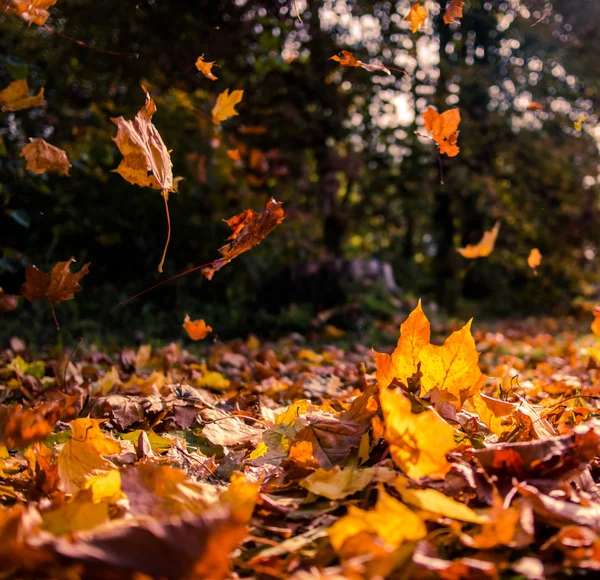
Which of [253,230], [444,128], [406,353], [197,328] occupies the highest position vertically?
[444,128]

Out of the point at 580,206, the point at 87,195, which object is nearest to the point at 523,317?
the point at 580,206

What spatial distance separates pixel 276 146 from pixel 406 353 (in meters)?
4.09

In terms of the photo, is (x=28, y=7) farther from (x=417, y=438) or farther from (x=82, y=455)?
(x=417, y=438)

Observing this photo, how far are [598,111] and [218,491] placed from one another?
7.24 metres

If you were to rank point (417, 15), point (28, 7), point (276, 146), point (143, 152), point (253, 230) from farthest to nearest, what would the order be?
1. point (276, 146)
2. point (417, 15)
3. point (28, 7)
4. point (253, 230)
5. point (143, 152)

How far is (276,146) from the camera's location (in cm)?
500

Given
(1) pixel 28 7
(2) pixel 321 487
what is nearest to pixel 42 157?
(1) pixel 28 7

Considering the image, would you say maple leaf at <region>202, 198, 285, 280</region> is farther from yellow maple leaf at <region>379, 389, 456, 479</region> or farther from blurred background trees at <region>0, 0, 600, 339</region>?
blurred background trees at <region>0, 0, 600, 339</region>

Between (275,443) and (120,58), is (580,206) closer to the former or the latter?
(120,58)

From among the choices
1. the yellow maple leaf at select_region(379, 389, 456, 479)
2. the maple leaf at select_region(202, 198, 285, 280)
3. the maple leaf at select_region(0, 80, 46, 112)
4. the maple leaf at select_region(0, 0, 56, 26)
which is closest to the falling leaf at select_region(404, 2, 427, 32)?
the maple leaf at select_region(202, 198, 285, 280)

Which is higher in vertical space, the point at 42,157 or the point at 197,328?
the point at 42,157

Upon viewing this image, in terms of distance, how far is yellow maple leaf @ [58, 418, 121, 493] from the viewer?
1000 mm

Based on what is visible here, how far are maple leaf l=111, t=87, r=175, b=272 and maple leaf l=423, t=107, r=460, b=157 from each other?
0.71 metres

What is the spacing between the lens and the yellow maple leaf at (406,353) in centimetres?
112
